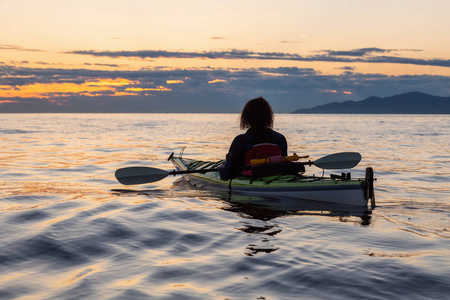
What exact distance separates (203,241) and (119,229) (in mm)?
1369

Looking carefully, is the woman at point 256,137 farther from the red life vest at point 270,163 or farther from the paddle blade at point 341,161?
the paddle blade at point 341,161

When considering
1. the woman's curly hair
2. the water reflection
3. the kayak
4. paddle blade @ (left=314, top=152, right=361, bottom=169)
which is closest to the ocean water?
the water reflection

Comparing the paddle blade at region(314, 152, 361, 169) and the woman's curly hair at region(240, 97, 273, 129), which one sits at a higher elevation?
the woman's curly hair at region(240, 97, 273, 129)

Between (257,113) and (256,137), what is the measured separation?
46cm

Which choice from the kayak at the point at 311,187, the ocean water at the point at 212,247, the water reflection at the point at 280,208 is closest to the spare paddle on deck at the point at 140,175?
the ocean water at the point at 212,247

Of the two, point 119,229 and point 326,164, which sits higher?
point 326,164

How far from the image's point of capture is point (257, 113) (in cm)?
803

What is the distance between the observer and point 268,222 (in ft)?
21.9

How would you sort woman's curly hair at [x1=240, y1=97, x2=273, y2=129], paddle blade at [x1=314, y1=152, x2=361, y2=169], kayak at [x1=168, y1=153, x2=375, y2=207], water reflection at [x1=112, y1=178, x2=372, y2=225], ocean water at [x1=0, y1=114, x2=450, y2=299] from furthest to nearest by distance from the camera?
paddle blade at [x1=314, y1=152, x2=361, y2=169] < woman's curly hair at [x1=240, y1=97, x2=273, y2=129] < kayak at [x1=168, y1=153, x2=375, y2=207] < water reflection at [x1=112, y1=178, x2=372, y2=225] < ocean water at [x1=0, y1=114, x2=450, y2=299]

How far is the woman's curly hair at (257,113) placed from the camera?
8.03 m

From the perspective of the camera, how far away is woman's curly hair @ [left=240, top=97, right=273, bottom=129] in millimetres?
8031

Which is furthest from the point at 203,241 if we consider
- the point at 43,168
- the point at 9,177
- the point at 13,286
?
the point at 43,168

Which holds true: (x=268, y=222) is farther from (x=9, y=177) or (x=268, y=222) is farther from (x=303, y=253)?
(x=9, y=177)

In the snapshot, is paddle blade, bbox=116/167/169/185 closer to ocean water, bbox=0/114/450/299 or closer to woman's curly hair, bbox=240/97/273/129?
ocean water, bbox=0/114/450/299
